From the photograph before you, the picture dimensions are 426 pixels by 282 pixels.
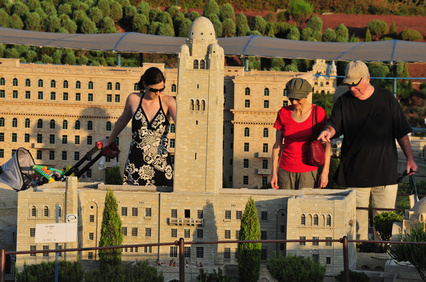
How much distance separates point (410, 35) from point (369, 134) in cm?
10423

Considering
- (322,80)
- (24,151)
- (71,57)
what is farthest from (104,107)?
(322,80)

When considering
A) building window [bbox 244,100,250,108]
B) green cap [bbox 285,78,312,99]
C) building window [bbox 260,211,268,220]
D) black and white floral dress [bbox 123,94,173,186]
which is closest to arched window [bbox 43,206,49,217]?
building window [bbox 260,211,268,220]

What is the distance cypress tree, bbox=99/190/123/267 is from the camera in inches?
1631

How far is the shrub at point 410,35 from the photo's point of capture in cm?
12556

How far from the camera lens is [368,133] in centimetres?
2491

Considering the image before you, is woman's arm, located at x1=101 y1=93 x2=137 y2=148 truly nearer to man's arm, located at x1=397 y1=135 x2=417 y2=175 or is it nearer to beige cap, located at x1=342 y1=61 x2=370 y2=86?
beige cap, located at x1=342 y1=61 x2=370 y2=86

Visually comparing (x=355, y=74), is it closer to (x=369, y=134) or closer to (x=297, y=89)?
(x=369, y=134)

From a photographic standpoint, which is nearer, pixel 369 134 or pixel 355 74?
pixel 355 74

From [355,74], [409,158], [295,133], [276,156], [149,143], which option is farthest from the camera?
[149,143]

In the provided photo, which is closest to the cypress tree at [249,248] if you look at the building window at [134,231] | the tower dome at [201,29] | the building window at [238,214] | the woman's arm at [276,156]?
the building window at [238,214]

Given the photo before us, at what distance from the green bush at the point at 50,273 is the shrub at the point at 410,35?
92.8m

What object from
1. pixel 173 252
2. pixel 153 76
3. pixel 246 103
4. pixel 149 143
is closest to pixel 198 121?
pixel 173 252

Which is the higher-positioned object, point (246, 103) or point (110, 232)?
point (246, 103)

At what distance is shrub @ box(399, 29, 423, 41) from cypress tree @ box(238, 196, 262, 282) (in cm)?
8932
